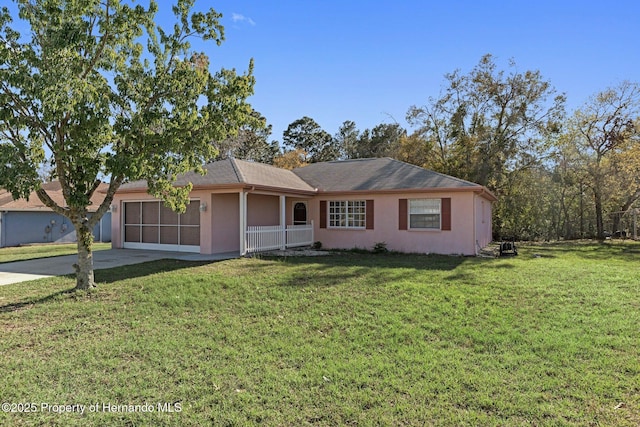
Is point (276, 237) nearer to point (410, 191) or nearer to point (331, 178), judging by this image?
point (331, 178)

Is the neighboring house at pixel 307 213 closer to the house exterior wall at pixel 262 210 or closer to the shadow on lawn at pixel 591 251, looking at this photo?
the house exterior wall at pixel 262 210

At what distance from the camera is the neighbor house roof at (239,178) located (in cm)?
1311

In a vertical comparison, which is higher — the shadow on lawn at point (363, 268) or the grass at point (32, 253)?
the grass at point (32, 253)

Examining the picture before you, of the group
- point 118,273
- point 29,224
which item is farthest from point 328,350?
point 29,224

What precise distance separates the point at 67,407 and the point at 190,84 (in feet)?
20.3

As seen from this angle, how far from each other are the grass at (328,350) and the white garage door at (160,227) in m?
5.76

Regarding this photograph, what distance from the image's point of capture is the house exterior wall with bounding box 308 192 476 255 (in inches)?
543

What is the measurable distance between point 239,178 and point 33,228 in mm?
15676

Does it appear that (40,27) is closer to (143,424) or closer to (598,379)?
(143,424)

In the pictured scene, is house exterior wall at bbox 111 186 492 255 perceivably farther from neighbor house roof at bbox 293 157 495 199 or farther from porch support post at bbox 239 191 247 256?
porch support post at bbox 239 191 247 256

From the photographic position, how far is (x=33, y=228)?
842 inches

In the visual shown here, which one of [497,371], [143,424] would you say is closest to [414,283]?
[497,371]

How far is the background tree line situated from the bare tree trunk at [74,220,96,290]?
21.1m

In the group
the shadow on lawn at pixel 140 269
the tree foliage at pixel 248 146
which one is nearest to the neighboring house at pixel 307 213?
the shadow on lawn at pixel 140 269
